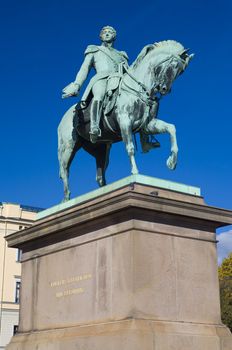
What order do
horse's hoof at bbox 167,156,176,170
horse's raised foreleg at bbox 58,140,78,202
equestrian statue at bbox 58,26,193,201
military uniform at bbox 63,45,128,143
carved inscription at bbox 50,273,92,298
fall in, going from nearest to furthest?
carved inscription at bbox 50,273,92,298
horse's hoof at bbox 167,156,176,170
equestrian statue at bbox 58,26,193,201
military uniform at bbox 63,45,128,143
horse's raised foreleg at bbox 58,140,78,202

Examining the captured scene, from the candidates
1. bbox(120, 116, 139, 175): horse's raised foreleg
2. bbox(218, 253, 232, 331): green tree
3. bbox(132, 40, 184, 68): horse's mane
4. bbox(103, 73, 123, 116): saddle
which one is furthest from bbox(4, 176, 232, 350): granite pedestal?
bbox(218, 253, 232, 331): green tree

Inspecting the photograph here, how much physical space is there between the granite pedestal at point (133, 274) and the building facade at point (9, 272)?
4433 centimetres

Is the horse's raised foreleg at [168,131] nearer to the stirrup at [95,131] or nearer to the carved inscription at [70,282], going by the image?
the stirrup at [95,131]

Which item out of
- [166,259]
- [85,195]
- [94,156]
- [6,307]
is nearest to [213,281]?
A: [166,259]

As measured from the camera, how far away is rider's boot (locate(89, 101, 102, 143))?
12781 millimetres

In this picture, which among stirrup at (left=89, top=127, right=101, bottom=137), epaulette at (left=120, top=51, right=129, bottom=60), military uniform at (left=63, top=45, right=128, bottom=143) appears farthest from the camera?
epaulette at (left=120, top=51, right=129, bottom=60)

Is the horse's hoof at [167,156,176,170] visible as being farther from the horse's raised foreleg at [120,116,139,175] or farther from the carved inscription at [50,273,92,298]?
the carved inscription at [50,273,92,298]

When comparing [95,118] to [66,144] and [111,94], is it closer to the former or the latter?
[111,94]

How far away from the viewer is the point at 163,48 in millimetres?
13000

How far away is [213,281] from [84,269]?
247cm

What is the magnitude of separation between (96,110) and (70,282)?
356cm

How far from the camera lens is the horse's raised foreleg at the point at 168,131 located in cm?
1250

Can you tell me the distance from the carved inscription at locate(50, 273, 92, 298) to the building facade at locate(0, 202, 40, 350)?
44792 mm

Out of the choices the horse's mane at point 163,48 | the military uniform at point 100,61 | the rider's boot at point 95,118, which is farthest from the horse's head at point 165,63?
the rider's boot at point 95,118
